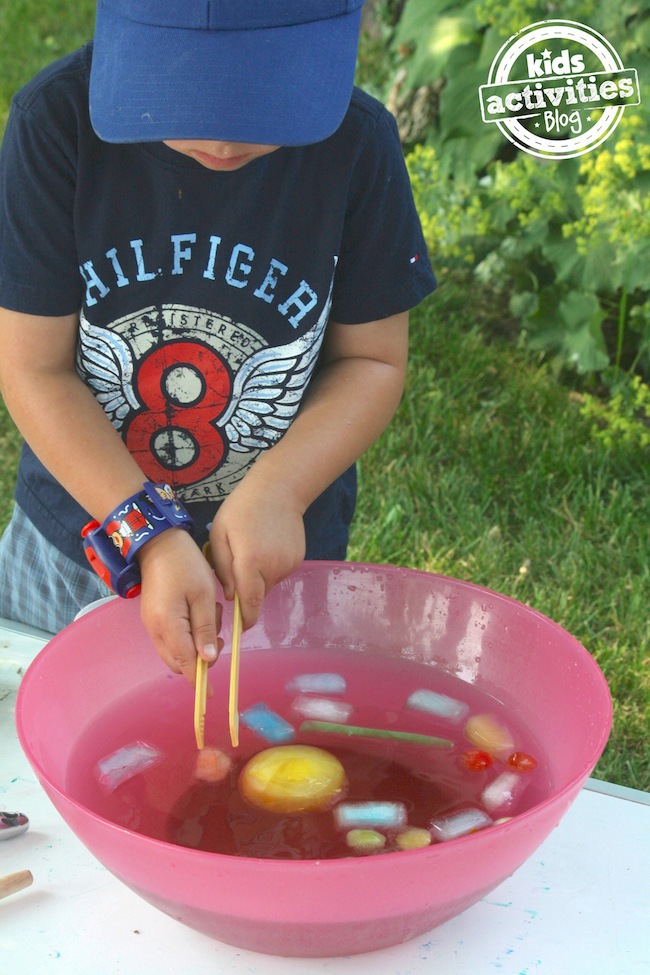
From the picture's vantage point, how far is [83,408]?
1.03 m

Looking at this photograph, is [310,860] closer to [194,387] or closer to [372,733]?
[372,733]

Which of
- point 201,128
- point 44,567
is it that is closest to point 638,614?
point 44,567

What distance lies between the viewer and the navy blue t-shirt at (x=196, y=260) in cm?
101

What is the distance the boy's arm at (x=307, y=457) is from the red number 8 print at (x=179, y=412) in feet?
0.32

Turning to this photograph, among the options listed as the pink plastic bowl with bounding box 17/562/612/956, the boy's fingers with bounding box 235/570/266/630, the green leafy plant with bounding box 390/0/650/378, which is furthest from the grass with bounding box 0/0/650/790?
the boy's fingers with bounding box 235/570/266/630

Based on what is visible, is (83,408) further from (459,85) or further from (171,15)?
(459,85)

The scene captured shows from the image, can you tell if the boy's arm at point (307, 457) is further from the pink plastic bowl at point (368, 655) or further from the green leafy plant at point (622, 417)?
the green leafy plant at point (622, 417)

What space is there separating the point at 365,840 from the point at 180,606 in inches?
Answer: 8.5

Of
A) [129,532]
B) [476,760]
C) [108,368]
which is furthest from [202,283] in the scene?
[476,760]

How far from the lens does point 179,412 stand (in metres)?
1.15

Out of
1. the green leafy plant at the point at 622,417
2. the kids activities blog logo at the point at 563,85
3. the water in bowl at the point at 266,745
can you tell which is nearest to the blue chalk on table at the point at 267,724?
the water in bowl at the point at 266,745

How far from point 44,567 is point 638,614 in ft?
3.18

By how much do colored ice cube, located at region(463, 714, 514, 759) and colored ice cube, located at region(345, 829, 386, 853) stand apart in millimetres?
134

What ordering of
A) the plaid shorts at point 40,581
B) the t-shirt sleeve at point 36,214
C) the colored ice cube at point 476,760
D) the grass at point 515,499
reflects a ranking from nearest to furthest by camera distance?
the colored ice cube at point 476,760
the t-shirt sleeve at point 36,214
the plaid shorts at point 40,581
the grass at point 515,499
